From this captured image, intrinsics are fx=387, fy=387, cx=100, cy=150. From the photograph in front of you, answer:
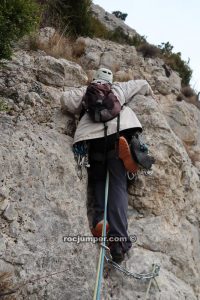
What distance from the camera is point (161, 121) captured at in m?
6.11

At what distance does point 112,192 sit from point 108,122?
0.90m

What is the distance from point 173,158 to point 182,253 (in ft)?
4.76

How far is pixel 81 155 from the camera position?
16.4ft

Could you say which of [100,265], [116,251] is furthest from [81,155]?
[100,265]

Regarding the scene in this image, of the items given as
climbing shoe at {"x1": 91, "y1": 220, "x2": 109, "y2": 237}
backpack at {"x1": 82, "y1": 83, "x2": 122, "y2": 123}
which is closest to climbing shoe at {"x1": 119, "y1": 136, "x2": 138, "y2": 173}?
backpack at {"x1": 82, "y1": 83, "x2": 122, "y2": 123}

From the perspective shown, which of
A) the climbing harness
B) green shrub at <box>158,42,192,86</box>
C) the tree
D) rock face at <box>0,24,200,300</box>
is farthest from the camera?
the tree

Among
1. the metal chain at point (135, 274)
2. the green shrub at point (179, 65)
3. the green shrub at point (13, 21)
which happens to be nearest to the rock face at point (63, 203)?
the metal chain at point (135, 274)

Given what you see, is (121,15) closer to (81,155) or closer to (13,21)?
(13,21)

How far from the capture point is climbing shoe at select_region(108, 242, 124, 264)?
4480 millimetres

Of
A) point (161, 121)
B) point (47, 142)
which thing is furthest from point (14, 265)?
point (161, 121)

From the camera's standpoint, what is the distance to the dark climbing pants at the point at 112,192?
4.62 metres

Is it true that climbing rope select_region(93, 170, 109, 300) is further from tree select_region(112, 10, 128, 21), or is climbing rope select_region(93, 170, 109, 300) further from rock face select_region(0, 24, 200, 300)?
tree select_region(112, 10, 128, 21)

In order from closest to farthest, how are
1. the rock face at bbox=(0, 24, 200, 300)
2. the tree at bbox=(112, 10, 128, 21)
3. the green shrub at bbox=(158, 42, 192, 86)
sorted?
the rock face at bbox=(0, 24, 200, 300) → the green shrub at bbox=(158, 42, 192, 86) → the tree at bbox=(112, 10, 128, 21)

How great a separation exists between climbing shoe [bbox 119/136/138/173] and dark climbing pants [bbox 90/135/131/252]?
137 mm
